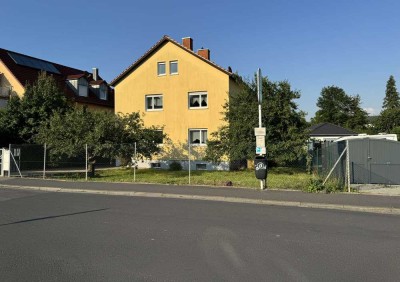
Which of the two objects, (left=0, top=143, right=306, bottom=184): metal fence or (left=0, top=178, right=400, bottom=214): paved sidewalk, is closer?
(left=0, top=178, right=400, bottom=214): paved sidewalk

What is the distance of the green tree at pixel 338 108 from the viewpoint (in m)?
98.2

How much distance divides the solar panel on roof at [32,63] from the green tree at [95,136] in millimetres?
18658

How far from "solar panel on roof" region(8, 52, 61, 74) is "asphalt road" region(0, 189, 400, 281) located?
30399 mm

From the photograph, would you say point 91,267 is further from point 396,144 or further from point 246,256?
point 396,144

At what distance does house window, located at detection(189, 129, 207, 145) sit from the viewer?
28.9 m

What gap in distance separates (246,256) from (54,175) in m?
19.8

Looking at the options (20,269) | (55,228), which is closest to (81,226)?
(55,228)

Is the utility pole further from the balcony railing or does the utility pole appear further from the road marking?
the balcony railing

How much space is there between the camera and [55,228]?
327 inches

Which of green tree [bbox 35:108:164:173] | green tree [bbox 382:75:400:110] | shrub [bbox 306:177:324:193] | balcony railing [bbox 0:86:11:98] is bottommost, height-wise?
shrub [bbox 306:177:324:193]

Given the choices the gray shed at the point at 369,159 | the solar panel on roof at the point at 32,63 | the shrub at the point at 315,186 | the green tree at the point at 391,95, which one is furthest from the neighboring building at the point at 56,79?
the green tree at the point at 391,95

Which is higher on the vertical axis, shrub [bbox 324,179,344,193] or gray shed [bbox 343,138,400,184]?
gray shed [bbox 343,138,400,184]

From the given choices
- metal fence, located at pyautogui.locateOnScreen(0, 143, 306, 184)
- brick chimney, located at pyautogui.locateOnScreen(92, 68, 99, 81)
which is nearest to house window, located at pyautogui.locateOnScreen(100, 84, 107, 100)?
brick chimney, located at pyautogui.locateOnScreen(92, 68, 99, 81)

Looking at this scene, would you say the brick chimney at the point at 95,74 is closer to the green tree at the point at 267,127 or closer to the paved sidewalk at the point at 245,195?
the green tree at the point at 267,127
